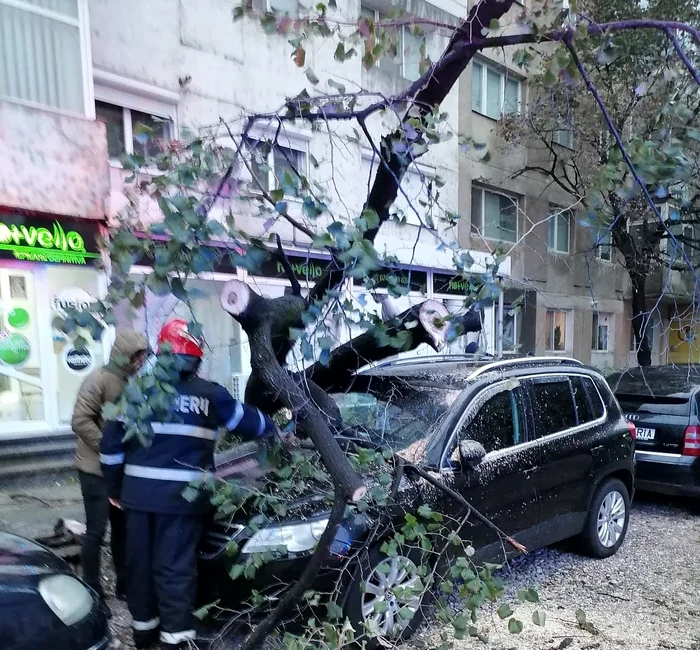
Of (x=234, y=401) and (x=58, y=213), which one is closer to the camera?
(x=234, y=401)

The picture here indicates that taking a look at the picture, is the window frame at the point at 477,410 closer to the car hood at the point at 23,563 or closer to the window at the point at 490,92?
the car hood at the point at 23,563

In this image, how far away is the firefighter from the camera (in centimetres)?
309

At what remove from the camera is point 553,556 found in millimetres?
5027

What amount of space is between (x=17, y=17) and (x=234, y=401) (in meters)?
6.52

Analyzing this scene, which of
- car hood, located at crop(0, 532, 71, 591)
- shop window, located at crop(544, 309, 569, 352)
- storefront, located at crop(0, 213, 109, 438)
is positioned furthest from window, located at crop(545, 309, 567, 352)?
car hood, located at crop(0, 532, 71, 591)

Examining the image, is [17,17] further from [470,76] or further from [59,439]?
[470,76]

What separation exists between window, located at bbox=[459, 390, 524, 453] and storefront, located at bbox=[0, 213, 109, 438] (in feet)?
16.4

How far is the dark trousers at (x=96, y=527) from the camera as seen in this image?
3820 mm

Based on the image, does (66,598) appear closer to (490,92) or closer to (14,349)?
(14,349)

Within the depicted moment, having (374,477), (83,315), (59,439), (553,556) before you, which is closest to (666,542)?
(553,556)

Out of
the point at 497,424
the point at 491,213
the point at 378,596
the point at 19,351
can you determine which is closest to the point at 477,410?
the point at 497,424

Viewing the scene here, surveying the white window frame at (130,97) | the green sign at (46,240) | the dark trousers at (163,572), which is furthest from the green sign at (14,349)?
the dark trousers at (163,572)

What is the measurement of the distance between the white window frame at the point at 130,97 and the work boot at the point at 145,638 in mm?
6550

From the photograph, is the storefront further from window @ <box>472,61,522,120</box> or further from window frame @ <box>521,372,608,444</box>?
window @ <box>472,61,522,120</box>
